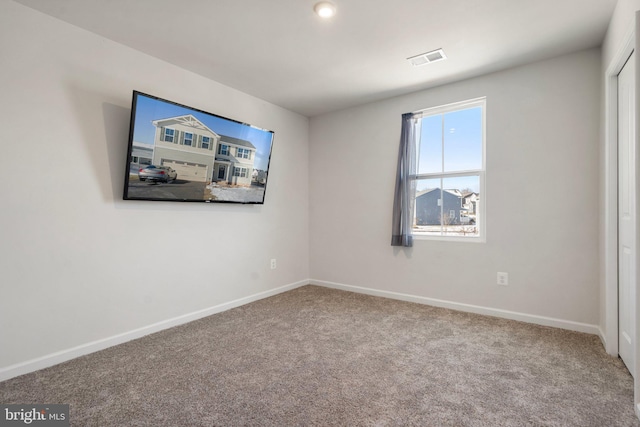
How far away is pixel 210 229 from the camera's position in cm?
331

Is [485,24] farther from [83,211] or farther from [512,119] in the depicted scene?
[83,211]

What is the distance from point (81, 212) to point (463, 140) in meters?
3.61

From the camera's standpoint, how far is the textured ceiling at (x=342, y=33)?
215 cm

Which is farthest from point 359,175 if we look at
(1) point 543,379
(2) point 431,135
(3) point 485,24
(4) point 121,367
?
(4) point 121,367

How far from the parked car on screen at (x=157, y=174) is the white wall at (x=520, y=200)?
2.28 m

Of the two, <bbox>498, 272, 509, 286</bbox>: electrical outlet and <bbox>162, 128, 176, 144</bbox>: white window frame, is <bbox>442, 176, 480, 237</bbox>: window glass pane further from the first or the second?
<bbox>162, 128, 176, 144</bbox>: white window frame

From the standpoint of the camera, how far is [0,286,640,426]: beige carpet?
5.39 ft

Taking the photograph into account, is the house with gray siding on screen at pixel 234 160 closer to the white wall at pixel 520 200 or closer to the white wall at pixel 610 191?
the white wall at pixel 520 200

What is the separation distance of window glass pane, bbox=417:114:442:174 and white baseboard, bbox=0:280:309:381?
254cm

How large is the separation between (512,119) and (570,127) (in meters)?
0.46

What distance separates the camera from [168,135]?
2.70 meters

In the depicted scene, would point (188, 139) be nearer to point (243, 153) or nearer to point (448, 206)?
point (243, 153)
